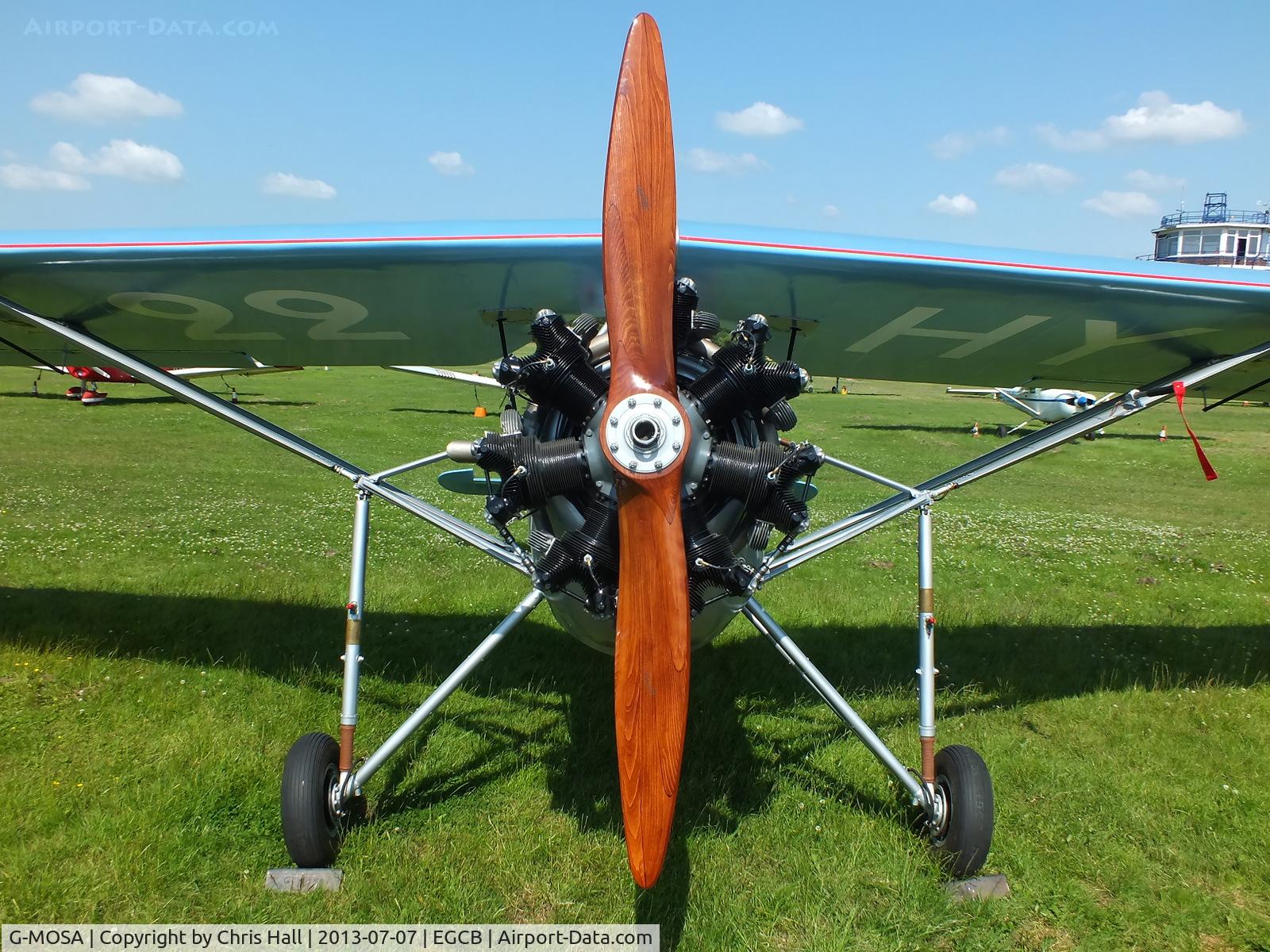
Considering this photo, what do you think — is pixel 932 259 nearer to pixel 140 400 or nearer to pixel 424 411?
pixel 424 411

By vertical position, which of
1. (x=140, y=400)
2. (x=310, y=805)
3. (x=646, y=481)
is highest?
(x=646, y=481)

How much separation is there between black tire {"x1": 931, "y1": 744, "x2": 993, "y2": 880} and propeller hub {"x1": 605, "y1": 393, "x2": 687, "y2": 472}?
7.80ft

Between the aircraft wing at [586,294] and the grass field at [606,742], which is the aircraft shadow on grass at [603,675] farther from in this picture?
the aircraft wing at [586,294]

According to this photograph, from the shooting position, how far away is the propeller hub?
3152mm

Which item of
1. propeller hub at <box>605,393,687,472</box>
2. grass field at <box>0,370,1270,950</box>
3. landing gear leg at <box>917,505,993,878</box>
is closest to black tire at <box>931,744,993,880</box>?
landing gear leg at <box>917,505,993,878</box>

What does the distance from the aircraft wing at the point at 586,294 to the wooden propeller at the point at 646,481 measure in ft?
2.92

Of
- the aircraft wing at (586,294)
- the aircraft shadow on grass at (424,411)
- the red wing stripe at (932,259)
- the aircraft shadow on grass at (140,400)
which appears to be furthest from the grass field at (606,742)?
the aircraft shadow on grass at (140,400)

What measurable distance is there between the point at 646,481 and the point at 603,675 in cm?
344

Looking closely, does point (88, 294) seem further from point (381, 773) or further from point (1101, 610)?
point (1101, 610)

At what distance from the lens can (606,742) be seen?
5.20 m

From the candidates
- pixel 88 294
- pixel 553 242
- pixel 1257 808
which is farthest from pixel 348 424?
pixel 1257 808

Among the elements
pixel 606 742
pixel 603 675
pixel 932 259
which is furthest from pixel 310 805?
pixel 932 259

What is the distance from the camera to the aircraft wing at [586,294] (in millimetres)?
4281

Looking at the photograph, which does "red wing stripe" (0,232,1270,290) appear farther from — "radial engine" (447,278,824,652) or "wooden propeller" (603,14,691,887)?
"wooden propeller" (603,14,691,887)
